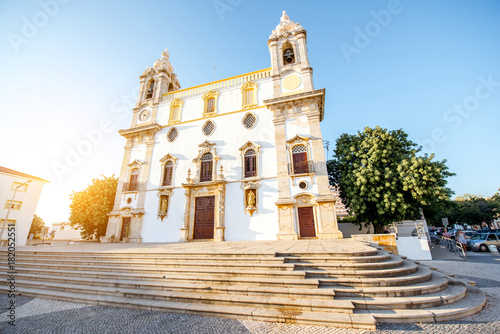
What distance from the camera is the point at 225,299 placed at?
4531 mm

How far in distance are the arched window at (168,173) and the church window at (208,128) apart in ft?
12.2

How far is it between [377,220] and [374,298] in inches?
458

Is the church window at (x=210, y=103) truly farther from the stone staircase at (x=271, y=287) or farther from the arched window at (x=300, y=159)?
the stone staircase at (x=271, y=287)

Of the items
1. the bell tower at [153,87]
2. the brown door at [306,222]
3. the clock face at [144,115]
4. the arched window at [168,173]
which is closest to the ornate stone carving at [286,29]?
the bell tower at [153,87]

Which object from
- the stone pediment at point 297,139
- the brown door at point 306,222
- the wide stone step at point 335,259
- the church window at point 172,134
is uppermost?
the church window at point 172,134

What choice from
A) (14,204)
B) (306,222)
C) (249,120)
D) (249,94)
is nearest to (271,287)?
(306,222)

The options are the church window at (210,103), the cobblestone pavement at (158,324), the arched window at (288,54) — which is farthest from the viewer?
the church window at (210,103)

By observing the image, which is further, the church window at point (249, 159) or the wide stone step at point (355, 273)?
the church window at point (249, 159)

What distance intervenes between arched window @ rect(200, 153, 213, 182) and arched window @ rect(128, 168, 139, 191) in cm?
571

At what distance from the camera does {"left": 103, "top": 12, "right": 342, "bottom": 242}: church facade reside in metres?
13.1

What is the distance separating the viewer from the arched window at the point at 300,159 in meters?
13.6

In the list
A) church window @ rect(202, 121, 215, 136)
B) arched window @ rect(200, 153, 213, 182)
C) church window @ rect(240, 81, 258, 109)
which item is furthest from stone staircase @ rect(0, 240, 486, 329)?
church window @ rect(240, 81, 258, 109)

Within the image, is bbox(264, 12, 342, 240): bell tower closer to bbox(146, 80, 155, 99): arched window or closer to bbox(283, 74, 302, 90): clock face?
bbox(283, 74, 302, 90): clock face

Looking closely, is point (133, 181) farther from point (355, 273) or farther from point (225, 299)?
point (355, 273)
